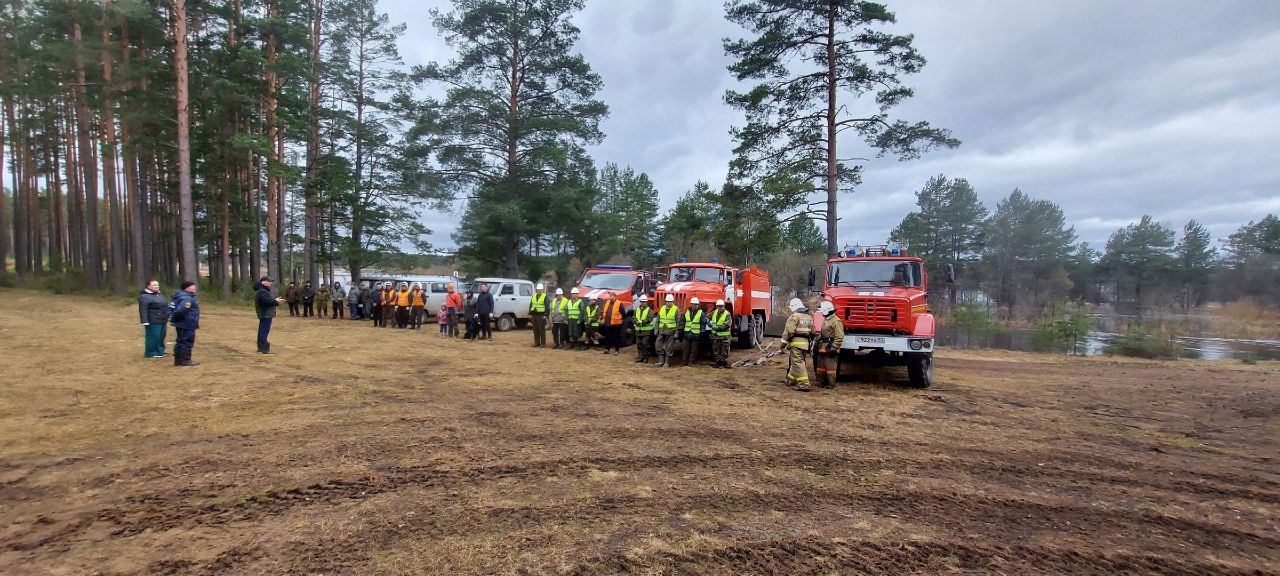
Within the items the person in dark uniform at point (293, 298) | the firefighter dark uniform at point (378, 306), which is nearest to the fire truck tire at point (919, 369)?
the firefighter dark uniform at point (378, 306)

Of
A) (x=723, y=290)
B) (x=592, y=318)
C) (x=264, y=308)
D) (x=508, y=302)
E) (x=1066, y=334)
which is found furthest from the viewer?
(x=508, y=302)

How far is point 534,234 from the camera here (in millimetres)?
26078

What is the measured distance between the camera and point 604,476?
15.0 feet

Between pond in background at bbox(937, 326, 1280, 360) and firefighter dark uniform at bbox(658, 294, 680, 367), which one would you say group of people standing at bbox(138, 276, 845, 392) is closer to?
firefighter dark uniform at bbox(658, 294, 680, 367)

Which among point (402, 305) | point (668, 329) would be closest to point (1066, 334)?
point (668, 329)

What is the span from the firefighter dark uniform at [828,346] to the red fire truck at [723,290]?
10.2 feet

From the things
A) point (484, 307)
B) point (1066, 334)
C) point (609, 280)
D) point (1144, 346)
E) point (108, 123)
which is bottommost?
point (1144, 346)

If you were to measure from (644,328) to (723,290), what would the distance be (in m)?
2.15

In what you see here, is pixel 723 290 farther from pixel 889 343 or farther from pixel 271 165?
pixel 271 165

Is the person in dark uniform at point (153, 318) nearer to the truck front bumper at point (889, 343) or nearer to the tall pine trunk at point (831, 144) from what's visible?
the truck front bumper at point (889, 343)

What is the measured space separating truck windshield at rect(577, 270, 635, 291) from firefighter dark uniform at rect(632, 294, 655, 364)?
2.74m

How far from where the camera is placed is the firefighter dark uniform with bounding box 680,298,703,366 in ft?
36.4

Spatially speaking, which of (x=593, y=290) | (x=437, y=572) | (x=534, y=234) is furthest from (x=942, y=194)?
(x=437, y=572)

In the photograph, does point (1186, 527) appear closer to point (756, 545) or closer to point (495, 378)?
point (756, 545)
